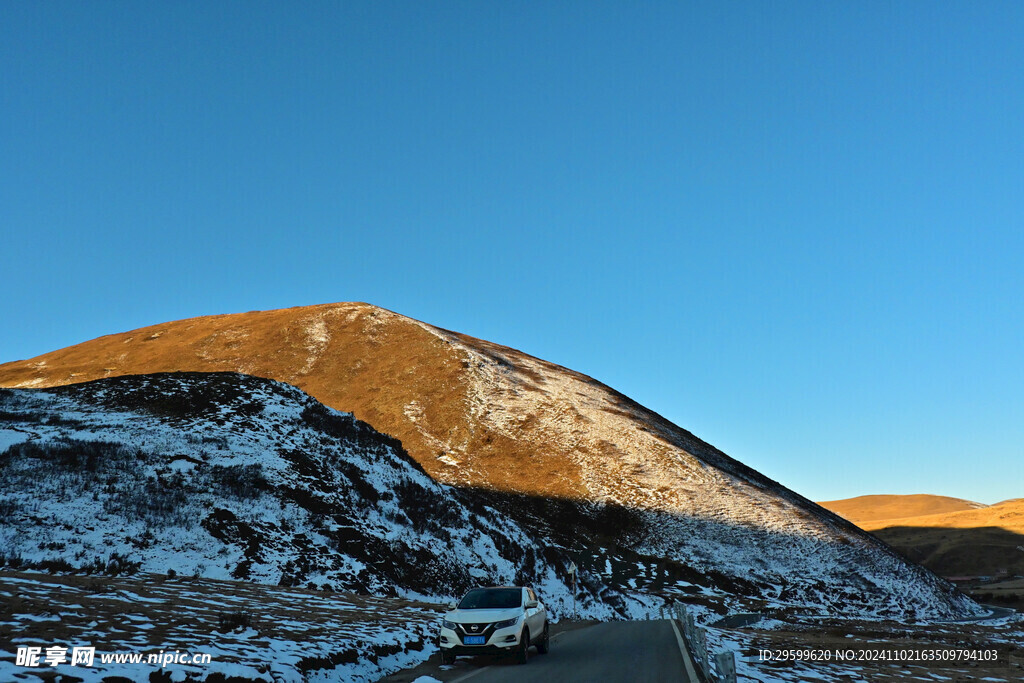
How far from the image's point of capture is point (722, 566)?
62.0 meters

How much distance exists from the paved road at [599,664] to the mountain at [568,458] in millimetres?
29700

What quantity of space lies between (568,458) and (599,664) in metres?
64.1

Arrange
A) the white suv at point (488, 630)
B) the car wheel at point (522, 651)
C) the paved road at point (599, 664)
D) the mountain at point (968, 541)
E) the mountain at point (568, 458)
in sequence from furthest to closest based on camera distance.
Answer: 1. the mountain at point (968, 541)
2. the mountain at point (568, 458)
3. the car wheel at point (522, 651)
4. the white suv at point (488, 630)
5. the paved road at point (599, 664)

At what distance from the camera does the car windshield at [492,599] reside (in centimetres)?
1733

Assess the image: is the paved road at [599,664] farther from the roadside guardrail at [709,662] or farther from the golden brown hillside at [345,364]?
the golden brown hillside at [345,364]

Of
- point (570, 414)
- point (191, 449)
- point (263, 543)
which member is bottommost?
point (263, 543)

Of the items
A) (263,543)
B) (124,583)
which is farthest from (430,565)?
(124,583)

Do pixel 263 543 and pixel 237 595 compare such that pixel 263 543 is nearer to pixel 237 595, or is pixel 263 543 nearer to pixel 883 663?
pixel 237 595

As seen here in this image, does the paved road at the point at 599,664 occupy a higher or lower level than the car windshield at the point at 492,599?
lower

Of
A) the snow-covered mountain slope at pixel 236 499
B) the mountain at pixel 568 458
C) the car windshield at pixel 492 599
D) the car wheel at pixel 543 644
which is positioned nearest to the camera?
the car windshield at pixel 492 599

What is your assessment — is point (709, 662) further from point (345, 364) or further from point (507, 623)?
point (345, 364)

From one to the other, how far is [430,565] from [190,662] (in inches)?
1015

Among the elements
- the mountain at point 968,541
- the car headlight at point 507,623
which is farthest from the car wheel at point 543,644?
the mountain at point 968,541

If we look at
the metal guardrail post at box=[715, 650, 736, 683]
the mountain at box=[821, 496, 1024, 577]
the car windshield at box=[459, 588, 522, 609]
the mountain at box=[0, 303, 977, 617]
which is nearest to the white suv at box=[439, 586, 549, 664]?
the car windshield at box=[459, 588, 522, 609]
